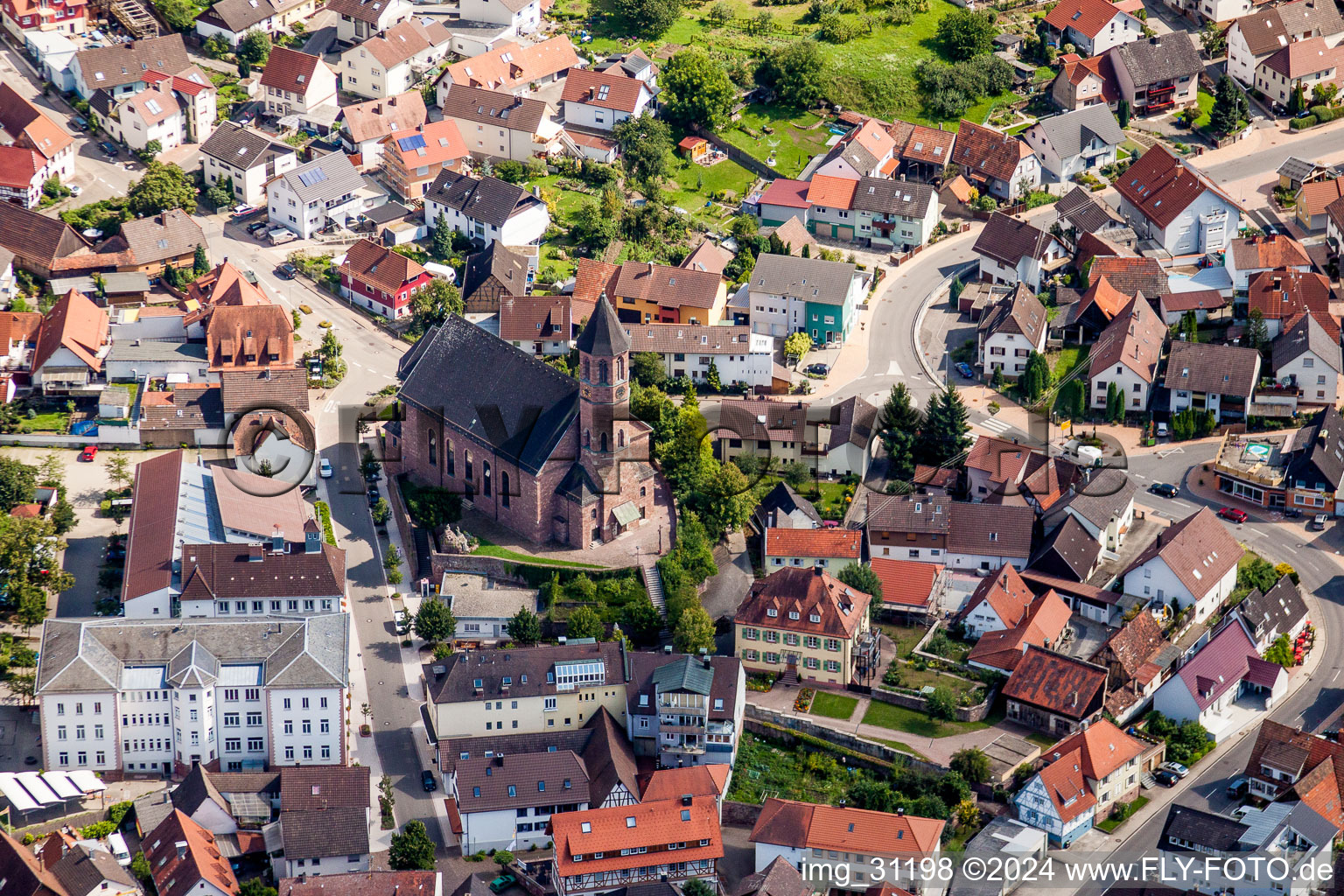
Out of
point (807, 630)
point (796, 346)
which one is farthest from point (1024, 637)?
point (796, 346)

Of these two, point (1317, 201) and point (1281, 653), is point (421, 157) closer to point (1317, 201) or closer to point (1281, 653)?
point (1317, 201)

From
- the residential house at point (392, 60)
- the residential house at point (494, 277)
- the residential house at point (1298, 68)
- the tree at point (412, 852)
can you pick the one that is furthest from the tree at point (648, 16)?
the tree at point (412, 852)

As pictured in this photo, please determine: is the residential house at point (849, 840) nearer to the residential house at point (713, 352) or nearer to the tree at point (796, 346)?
the residential house at point (713, 352)

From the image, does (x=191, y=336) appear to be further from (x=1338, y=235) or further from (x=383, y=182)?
(x=1338, y=235)

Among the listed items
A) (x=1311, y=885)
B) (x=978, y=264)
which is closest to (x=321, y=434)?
(x=978, y=264)

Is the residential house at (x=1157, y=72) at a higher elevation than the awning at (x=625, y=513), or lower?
higher
